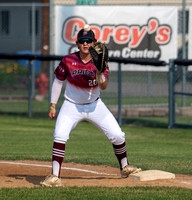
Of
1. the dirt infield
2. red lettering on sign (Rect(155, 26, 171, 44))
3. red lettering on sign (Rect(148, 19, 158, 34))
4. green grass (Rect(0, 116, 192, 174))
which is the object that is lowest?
green grass (Rect(0, 116, 192, 174))

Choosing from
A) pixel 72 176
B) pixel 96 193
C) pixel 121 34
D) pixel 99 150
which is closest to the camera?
pixel 96 193

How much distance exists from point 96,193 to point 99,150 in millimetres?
4494

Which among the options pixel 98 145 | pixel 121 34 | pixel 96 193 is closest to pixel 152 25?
pixel 121 34

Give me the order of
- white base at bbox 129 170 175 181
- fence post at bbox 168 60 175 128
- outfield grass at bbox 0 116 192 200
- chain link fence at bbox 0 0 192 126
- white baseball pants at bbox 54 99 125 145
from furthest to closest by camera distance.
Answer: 1. chain link fence at bbox 0 0 192 126
2. fence post at bbox 168 60 175 128
3. white base at bbox 129 170 175 181
4. white baseball pants at bbox 54 99 125 145
5. outfield grass at bbox 0 116 192 200

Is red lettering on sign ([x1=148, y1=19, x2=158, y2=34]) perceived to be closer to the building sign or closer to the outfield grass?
the building sign

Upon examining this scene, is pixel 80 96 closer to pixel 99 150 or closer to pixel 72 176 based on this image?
pixel 72 176

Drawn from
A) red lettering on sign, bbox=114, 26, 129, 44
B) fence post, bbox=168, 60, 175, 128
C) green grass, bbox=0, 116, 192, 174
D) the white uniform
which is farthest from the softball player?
red lettering on sign, bbox=114, 26, 129, 44

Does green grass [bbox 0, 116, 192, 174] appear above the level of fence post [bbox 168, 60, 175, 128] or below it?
below

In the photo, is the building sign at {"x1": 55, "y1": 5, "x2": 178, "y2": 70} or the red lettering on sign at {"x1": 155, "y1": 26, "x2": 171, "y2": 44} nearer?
the building sign at {"x1": 55, "y1": 5, "x2": 178, "y2": 70}

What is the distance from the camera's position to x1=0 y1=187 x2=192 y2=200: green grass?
682cm

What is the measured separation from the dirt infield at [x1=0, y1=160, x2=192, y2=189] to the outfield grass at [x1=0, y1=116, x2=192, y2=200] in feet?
1.44

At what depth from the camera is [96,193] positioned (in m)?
7.05

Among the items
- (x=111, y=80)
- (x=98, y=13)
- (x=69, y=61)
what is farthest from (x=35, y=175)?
(x=111, y=80)

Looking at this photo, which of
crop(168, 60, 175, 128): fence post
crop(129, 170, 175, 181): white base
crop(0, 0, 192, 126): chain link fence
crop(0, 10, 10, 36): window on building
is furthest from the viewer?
crop(0, 10, 10, 36): window on building
